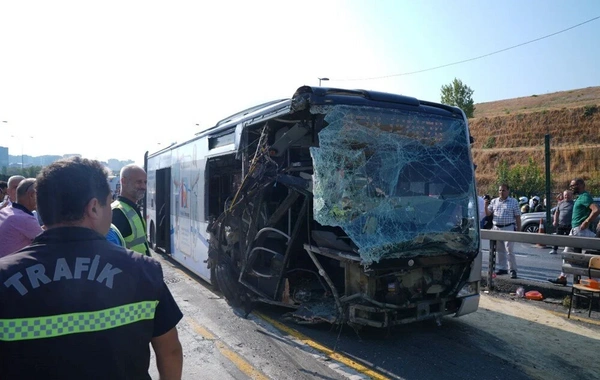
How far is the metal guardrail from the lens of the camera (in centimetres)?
702

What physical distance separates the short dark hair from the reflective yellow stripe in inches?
15.2

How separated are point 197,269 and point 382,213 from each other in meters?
4.92

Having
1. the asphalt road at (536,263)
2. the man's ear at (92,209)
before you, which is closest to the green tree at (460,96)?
the asphalt road at (536,263)

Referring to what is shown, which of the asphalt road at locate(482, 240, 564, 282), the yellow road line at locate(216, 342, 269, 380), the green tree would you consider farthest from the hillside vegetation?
the yellow road line at locate(216, 342, 269, 380)

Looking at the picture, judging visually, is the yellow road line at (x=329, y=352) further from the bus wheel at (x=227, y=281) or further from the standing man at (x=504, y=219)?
the standing man at (x=504, y=219)

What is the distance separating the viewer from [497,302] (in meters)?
7.61

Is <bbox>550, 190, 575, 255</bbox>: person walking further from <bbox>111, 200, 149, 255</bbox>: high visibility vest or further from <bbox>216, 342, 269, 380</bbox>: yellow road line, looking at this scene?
<bbox>111, 200, 149, 255</bbox>: high visibility vest

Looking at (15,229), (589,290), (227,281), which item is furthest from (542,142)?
(15,229)

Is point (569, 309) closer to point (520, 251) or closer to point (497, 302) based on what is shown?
point (497, 302)

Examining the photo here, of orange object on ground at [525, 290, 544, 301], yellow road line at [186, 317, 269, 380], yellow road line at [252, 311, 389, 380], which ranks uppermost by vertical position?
orange object on ground at [525, 290, 544, 301]

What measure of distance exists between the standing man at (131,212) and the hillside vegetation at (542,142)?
46.6 metres

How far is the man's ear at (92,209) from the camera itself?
186 centimetres

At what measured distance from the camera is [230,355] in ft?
17.1

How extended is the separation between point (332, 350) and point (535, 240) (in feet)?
15.2
